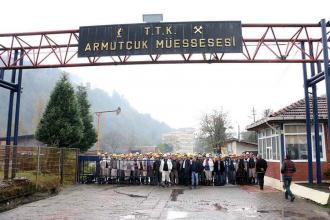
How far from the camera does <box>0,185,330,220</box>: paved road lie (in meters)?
10.9

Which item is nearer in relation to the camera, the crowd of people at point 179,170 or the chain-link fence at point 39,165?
the chain-link fence at point 39,165

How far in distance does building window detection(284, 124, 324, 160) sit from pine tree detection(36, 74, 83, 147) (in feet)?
51.3

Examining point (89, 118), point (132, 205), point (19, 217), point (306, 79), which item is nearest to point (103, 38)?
point (132, 205)

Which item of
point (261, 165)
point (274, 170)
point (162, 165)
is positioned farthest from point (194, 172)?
point (274, 170)

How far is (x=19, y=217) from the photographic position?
10.6 meters

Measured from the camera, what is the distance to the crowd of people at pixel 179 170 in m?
21.2

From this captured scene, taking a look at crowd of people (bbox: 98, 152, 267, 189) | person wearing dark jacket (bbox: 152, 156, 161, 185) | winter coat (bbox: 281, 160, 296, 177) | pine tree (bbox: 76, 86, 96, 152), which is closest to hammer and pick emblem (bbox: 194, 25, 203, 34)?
winter coat (bbox: 281, 160, 296, 177)

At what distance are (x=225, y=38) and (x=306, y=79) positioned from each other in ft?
15.4

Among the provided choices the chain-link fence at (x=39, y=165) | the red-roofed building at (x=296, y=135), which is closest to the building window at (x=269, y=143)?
the red-roofed building at (x=296, y=135)

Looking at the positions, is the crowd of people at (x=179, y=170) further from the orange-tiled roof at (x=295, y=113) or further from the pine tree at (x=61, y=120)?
the pine tree at (x=61, y=120)

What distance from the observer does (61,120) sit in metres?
27.2

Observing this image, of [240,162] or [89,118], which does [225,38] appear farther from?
[89,118]

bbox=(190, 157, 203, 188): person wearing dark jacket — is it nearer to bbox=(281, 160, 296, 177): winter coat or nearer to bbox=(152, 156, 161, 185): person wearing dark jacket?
bbox=(152, 156, 161, 185): person wearing dark jacket

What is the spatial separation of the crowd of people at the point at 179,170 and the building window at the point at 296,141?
2.44 metres
